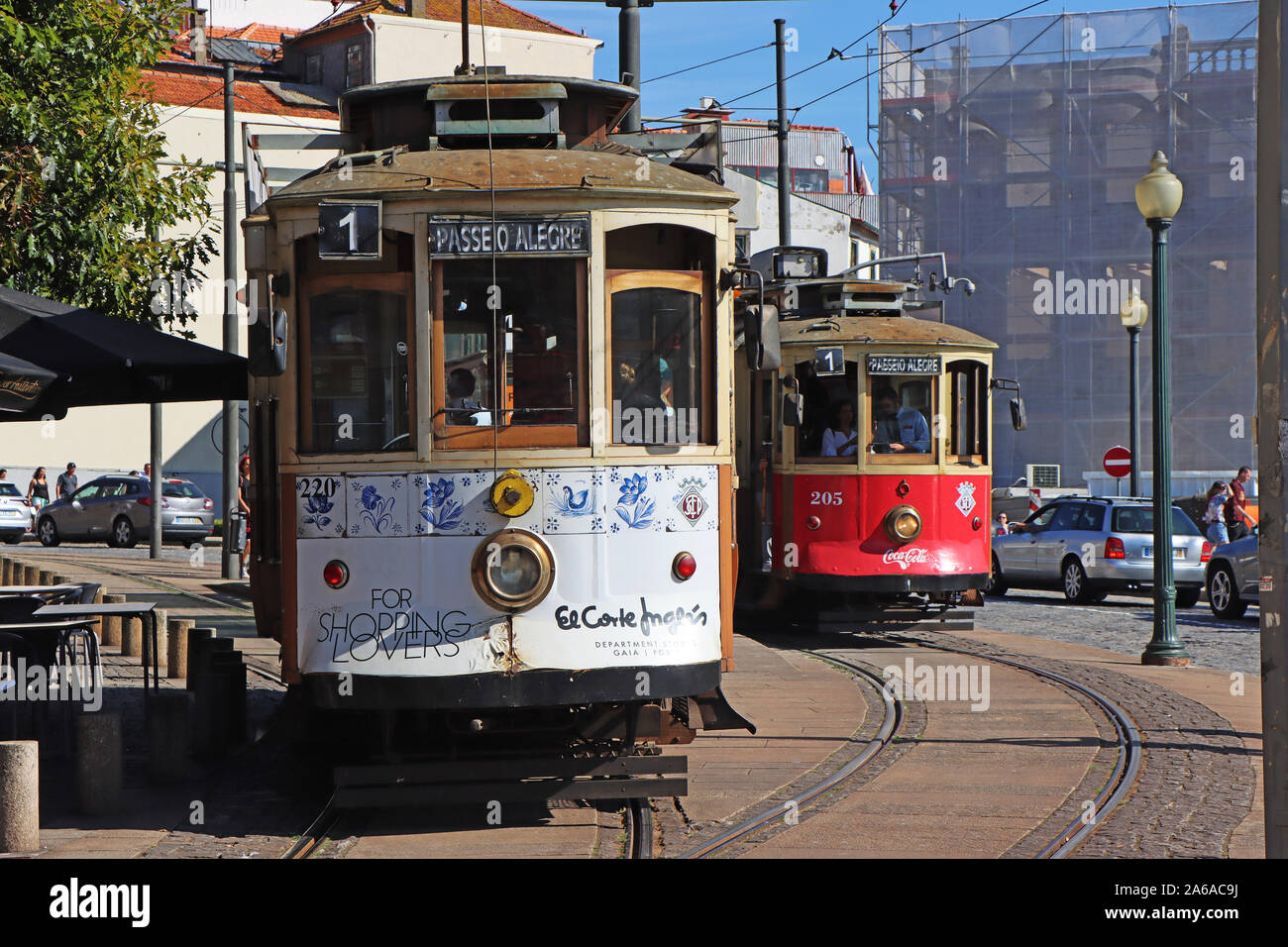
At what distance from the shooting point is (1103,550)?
23.1 meters

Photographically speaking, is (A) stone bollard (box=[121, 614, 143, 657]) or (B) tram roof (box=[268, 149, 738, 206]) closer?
(B) tram roof (box=[268, 149, 738, 206])

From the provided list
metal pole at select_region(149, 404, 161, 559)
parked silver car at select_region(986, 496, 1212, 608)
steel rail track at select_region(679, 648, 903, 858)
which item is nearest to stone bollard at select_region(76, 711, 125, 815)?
steel rail track at select_region(679, 648, 903, 858)

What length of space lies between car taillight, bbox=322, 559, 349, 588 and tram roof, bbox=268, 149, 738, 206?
1.78 meters

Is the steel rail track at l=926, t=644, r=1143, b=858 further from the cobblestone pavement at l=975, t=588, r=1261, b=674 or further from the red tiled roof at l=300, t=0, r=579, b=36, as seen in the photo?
the red tiled roof at l=300, t=0, r=579, b=36

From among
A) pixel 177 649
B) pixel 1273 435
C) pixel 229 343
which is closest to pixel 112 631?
pixel 177 649

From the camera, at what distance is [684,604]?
805 cm

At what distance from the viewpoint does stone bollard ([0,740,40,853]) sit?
7.36m

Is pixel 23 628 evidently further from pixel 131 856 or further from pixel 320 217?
pixel 320 217

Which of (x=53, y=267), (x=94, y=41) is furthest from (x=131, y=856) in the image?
(x=94, y=41)

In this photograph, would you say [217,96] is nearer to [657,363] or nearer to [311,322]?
[311,322]

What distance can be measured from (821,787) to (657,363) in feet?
8.51

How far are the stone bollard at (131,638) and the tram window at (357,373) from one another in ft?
24.4

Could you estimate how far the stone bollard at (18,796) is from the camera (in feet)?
24.2

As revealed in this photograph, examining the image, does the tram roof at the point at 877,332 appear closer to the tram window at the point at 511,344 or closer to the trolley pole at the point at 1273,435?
the tram window at the point at 511,344
